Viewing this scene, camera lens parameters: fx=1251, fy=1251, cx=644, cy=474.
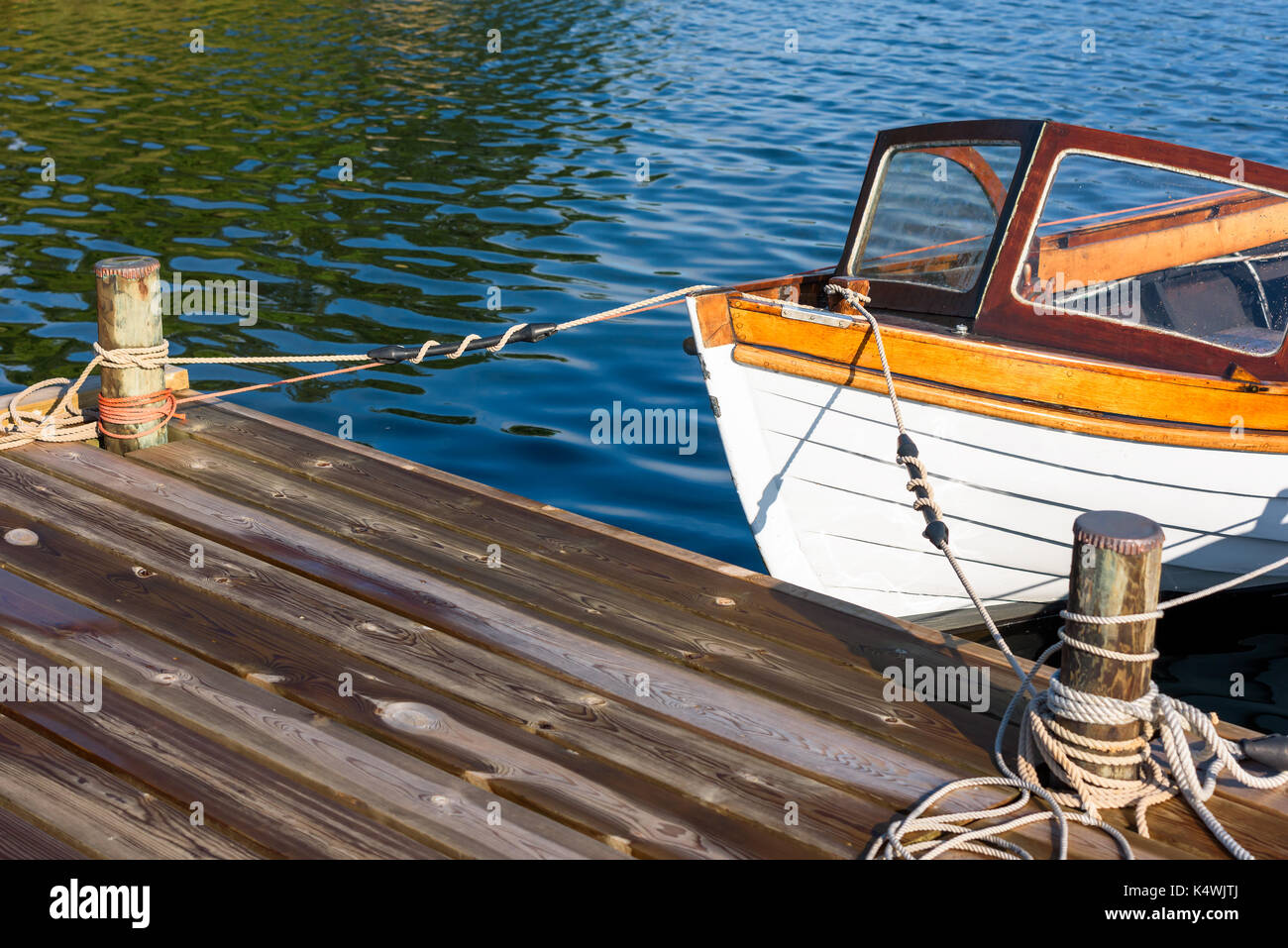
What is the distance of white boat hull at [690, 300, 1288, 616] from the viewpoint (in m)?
5.46

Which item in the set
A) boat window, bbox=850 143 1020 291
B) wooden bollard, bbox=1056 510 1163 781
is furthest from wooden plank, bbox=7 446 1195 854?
boat window, bbox=850 143 1020 291

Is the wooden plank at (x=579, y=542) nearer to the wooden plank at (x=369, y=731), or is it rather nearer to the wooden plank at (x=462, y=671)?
the wooden plank at (x=462, y=671)

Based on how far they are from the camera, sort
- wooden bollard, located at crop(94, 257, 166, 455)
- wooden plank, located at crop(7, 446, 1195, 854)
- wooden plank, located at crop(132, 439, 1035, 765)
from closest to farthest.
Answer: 1. wooden plank, located at crop(7, 446, 1195, 854)
2. wooden plank, located at crop(132, 439, 1035, 765)
3. wooden bollard, located at crop(94, 257, 166, 455)

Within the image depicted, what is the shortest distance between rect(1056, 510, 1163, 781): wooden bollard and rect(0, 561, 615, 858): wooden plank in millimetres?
1404

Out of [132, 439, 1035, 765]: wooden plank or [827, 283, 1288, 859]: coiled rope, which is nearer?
[827, 283, 1288, 859]: coiled rope

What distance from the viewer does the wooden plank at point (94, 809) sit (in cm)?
314

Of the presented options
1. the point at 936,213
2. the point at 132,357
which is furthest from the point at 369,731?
the point at 936,213

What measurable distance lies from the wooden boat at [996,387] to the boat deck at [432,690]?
1.13 metres

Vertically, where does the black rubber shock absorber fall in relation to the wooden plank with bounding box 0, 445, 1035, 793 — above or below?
above

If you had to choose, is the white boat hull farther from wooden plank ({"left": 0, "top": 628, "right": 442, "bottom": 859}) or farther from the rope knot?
wooden plank ({"left": 0, "top": 628, "right": 442, "bottom": 859})

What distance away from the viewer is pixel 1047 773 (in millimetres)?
3639

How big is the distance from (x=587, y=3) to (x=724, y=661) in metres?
24.7

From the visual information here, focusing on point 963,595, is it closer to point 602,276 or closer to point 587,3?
point 602,276
